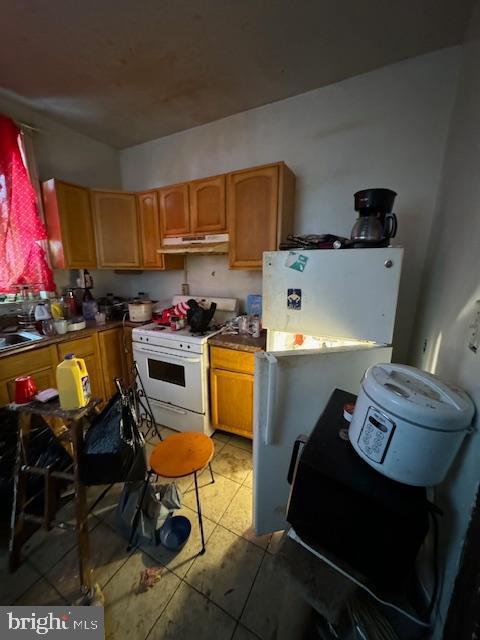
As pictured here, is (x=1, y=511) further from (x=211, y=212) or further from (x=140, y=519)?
(x=211, y=212)

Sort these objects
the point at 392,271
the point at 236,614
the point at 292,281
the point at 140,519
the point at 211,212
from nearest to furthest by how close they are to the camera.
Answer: the point at 236,614 < the point at 392,271 < the point at 140,519 < the point at 292,281 < the point at 211,212

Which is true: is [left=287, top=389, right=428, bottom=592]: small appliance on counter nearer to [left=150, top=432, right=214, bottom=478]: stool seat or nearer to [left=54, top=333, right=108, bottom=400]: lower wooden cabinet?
[left=150, top=432, right=214, bottom=478]: stool seat

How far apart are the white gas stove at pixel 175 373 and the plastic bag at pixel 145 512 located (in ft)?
2.09

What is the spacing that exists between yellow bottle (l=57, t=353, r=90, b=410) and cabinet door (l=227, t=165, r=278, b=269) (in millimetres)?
1358

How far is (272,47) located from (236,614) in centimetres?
289

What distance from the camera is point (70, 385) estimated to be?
0.99 metres

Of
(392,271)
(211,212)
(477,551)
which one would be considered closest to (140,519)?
(477,551)

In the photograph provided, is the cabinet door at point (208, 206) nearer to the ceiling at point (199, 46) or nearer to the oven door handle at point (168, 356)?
the ceiling at point (199, 46)

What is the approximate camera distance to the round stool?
124cm

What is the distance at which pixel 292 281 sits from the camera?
1.42m

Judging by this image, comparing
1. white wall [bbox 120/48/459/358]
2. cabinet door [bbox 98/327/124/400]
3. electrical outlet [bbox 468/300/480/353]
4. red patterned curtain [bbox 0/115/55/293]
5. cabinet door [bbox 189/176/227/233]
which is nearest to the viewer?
electrical outlet [bbox 468/300/480/353]

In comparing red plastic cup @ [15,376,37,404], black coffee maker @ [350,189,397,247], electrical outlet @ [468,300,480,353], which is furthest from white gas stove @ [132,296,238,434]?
electrical outlet @ [468,300,480,353]

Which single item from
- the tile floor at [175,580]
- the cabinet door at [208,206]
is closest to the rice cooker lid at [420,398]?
the tile floor at [175,580]

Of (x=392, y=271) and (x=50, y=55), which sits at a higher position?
(x=50, y=55)
